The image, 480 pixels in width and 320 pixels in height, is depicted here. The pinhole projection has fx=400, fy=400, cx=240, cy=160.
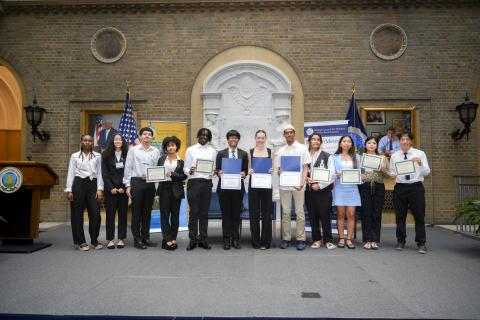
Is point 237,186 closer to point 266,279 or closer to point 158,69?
point 266,279

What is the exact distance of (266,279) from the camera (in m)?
4.41

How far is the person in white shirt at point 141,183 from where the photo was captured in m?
6.44

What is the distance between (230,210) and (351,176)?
2012 mm

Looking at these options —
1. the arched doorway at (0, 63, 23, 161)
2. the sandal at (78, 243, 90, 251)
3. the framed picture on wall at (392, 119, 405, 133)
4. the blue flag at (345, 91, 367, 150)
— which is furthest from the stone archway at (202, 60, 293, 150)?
the arched doorway at (0, 63, 23, 161)

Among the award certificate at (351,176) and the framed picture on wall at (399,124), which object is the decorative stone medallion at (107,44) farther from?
the framed picture on wall at (399,124)

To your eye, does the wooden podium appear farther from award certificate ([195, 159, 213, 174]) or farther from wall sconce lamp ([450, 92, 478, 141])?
wall sconce lamp ([450, 92, 478, 141])

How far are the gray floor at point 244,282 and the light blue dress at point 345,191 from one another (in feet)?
2.53

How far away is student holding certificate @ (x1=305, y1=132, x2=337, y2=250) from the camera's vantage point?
20.9 ft

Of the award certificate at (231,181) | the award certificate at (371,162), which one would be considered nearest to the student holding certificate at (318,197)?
the award certificate at (371,162)

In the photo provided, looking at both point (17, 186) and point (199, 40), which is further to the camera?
point (199, 40)

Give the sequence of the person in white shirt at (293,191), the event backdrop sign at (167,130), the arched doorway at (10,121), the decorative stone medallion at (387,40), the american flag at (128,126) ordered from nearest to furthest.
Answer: the person in white shirt at (293,191) < the american flag at (128,126) < the event backdrop sign at (167,130) < the decorative stone medallion at (387,40) < the arched doorway at (10,121)

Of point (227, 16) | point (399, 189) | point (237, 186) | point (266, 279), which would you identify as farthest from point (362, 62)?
point (266, 279)

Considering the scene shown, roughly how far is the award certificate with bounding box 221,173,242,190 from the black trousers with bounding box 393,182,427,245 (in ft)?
8.49

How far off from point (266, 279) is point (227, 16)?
7872mm
